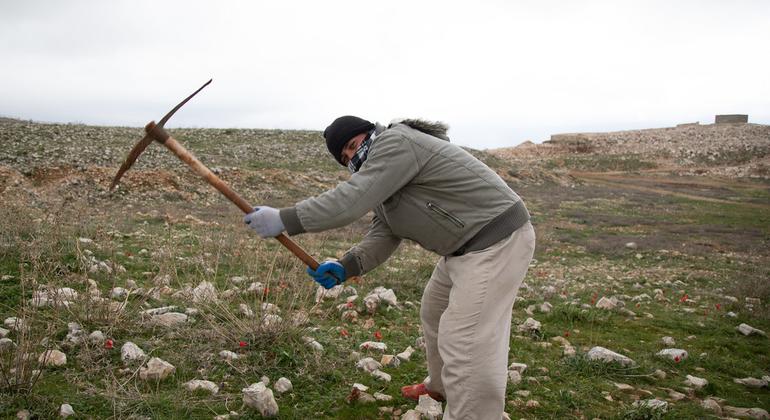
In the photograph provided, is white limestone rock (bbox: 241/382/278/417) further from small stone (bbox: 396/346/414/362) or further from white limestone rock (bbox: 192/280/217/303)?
small stone (bbox: 396/346/414/362)

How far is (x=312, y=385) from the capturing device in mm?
2914

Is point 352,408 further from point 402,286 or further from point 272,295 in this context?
point 402,286

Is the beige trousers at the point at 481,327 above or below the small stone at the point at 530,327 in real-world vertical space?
above

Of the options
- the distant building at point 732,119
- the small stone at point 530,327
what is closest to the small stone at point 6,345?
the small stone at point 530,327

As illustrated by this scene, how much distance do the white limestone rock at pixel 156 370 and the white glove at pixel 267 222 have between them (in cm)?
97

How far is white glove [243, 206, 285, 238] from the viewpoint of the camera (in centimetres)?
244

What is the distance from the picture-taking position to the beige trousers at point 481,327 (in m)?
2.33

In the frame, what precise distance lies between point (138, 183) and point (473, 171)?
12797mm

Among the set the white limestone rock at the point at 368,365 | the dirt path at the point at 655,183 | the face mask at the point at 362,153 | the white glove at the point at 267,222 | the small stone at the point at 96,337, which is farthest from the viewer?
the dirt path at the point at 655,183

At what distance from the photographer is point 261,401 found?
8.29ft

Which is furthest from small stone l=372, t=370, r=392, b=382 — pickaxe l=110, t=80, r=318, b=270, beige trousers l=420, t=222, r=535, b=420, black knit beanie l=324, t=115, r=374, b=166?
black knit beanie l=324, t=115, r=374, b=166

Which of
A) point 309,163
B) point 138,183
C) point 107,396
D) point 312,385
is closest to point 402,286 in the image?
point 312,385

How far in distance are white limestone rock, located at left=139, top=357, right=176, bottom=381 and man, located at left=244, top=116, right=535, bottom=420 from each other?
970mm

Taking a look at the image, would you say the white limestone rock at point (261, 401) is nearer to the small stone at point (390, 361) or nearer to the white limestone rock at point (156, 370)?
the white limestone rock at point (156, 370)
